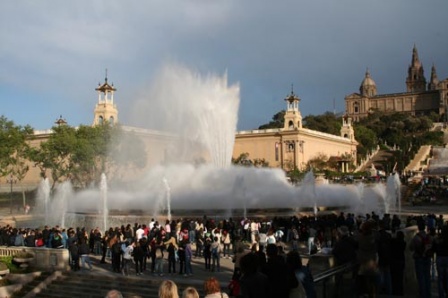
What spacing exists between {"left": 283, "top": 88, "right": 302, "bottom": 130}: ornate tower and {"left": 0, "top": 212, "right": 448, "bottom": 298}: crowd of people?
70607mm

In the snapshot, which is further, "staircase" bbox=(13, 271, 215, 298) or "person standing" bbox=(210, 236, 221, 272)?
"person standing" bbox=(210, 236, 221, 272)

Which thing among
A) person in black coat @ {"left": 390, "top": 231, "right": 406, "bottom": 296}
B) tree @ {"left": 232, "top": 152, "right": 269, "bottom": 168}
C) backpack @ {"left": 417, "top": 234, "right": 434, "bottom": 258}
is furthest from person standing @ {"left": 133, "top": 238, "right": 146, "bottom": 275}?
tree @ {"left": 232, "top": 152, "right": 269, "bottom": 168}

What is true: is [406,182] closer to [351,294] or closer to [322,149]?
[322,149]

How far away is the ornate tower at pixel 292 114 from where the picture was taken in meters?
93.6

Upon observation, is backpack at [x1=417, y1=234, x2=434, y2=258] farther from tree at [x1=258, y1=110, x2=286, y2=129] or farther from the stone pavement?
tree at [x1=258, y1=110, x2=286, y2=129]

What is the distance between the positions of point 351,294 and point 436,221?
13.4 metres

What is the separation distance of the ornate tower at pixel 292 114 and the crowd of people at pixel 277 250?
7061 cm

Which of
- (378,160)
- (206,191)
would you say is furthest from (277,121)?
(206,191)

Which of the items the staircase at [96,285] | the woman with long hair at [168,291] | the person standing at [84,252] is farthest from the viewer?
the person standing at [84,252]

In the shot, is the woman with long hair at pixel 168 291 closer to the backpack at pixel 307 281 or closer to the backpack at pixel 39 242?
the backpack at pixel 307 281

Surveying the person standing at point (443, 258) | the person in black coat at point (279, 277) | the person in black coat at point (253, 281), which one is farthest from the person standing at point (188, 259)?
the person in black coat at point (253, 281)

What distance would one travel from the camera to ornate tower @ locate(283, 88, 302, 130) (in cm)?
9362

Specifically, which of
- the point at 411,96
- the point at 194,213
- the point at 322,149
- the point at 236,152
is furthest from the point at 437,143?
the point at 194,213

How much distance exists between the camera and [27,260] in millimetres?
18938
